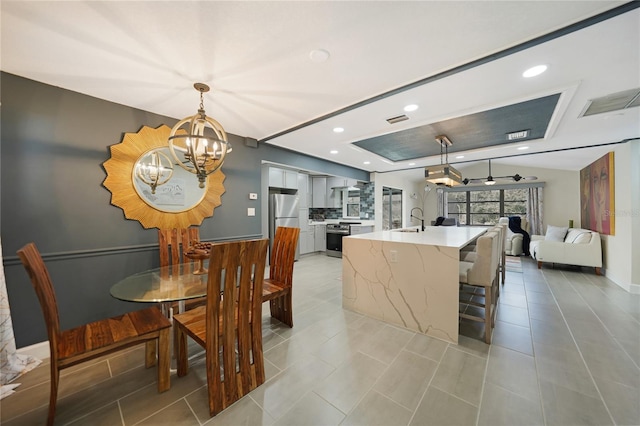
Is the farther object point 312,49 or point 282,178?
point 282,178

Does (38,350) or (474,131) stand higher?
(474,131)

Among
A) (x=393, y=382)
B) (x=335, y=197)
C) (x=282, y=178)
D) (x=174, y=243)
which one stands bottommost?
(x=393, y=382)

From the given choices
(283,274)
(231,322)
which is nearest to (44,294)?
(231,322)

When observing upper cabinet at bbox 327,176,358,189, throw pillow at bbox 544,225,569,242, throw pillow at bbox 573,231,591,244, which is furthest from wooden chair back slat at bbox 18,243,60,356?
throw pillow at bbox 544,225,569,242

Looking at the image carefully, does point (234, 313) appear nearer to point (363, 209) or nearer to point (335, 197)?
point (335, 197)

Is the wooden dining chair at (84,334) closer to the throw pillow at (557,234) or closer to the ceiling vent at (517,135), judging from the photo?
the ceiling vent at (517,135)

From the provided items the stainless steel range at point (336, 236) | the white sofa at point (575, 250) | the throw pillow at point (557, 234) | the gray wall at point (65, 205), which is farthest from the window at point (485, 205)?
the gray wall at point (65, 205)

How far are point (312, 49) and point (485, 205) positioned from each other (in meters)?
8.14

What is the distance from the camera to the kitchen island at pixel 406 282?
211cm

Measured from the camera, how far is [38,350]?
195 centimetres

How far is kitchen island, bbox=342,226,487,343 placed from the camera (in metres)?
2.11

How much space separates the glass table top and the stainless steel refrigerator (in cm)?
299

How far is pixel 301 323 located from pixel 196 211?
1871 millimetres

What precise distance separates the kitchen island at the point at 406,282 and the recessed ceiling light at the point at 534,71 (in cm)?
149
